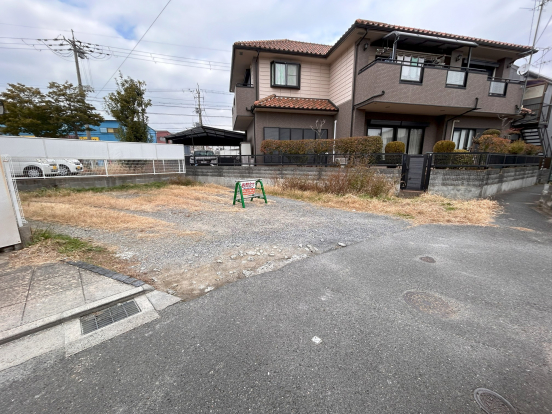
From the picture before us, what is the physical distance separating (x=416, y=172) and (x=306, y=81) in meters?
8.48

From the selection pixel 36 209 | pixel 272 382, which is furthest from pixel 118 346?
pixel 36 209

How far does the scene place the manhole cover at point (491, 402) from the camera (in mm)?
1391

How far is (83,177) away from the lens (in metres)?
9.97

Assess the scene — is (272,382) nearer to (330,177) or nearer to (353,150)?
(330,177)

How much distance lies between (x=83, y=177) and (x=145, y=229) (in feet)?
25.9

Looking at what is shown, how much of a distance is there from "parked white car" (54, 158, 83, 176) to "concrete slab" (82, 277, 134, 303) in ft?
32.9

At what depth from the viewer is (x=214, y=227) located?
16.5 feet

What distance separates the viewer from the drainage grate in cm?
211

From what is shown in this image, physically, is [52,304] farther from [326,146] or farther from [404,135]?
[404,135]

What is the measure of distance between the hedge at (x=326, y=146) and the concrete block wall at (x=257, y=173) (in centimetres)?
92

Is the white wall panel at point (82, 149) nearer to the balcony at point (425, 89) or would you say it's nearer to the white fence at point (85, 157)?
the white fence at point (85, 157)

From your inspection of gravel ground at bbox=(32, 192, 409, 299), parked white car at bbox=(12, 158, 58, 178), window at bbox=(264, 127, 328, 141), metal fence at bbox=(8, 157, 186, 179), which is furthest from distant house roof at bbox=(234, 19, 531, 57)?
parked white car at bbox=(12, 158, 58, 178)

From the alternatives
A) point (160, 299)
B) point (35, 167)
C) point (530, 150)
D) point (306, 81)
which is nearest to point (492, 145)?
point (530, 150)

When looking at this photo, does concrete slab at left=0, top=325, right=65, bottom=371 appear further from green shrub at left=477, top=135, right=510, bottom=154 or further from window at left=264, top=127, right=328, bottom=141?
green shrub at left=477, top=135, right=510, bottom=154
